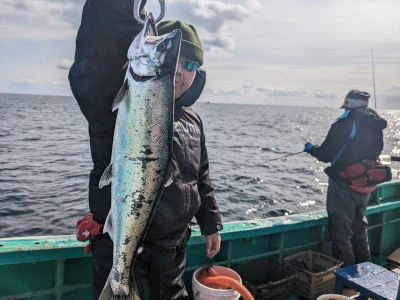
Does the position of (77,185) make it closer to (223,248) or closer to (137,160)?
(223,248)

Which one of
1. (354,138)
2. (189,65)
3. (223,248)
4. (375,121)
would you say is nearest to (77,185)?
(223,248)

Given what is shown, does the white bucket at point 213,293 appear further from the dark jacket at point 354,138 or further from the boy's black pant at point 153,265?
the dark jacket at point 354,138

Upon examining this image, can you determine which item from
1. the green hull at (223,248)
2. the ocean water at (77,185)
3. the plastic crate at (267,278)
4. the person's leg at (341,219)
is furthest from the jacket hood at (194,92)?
the ocean water at (77,185)

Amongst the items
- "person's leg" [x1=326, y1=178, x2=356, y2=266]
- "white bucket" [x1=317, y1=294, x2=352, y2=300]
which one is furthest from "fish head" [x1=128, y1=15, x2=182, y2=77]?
"person's leg" [x1=326, y1=178, x2=356, y2=266]

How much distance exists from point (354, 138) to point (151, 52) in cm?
456

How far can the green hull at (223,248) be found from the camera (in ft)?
11.2

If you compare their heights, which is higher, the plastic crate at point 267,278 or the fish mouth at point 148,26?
the fish mouth at point 148,26

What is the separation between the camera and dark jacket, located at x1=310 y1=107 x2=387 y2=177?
225 inches

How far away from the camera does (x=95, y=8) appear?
2279mm

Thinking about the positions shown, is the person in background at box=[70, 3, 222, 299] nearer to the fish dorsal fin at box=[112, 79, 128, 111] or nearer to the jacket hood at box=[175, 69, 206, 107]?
the jacket hood at box=[175, 69, 206, 107]

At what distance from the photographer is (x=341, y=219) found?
5.74 metres

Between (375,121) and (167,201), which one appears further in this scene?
(375,121)

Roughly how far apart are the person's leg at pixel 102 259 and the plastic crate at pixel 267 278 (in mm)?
2245

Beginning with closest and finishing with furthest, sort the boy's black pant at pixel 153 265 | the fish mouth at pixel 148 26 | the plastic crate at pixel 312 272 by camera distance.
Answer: the fish mouth at pixel 148 26, the boy's black pant at pixel 153 265, the plastic crate at pixel 312 272
